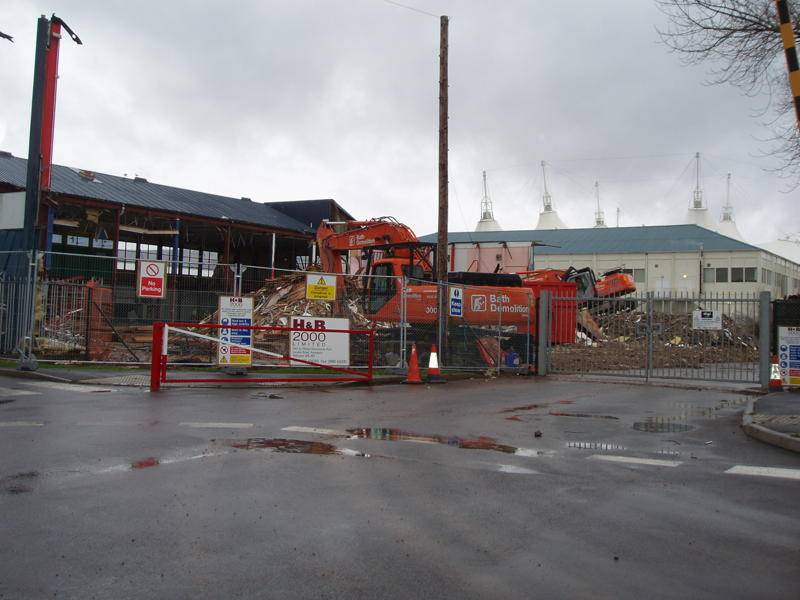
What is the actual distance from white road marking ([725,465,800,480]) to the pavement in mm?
1295

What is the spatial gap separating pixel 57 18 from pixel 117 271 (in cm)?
955

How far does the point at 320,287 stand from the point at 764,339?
1017cm

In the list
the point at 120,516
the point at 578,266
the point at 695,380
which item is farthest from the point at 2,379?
the point at 578,266

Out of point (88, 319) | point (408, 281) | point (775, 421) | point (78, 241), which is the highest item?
point (78, 241)

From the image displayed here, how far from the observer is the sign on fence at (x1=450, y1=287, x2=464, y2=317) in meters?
19.4

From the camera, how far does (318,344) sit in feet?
53.6

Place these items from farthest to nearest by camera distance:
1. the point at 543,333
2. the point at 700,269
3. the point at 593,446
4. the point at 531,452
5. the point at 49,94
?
the point at 700,269 → the point at 49,94 → the point at 543,333 → the point at 593,446 → the point at 531,452

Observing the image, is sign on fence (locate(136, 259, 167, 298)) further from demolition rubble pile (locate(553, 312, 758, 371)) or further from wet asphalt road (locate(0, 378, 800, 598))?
demolition rubble pile (locate(553, 312, 758, 371))

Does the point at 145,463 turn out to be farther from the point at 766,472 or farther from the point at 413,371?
the point at 413,371

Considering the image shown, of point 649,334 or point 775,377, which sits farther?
point 649,334

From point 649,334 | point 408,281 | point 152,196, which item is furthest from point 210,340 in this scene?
point 152,196

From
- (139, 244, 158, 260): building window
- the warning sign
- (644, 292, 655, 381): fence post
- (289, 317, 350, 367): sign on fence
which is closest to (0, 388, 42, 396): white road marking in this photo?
(289, 317, 350, 367): sign on fence

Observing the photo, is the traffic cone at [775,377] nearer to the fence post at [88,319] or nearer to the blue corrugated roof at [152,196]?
the fence post at [88,319]

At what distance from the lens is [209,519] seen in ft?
16.9
